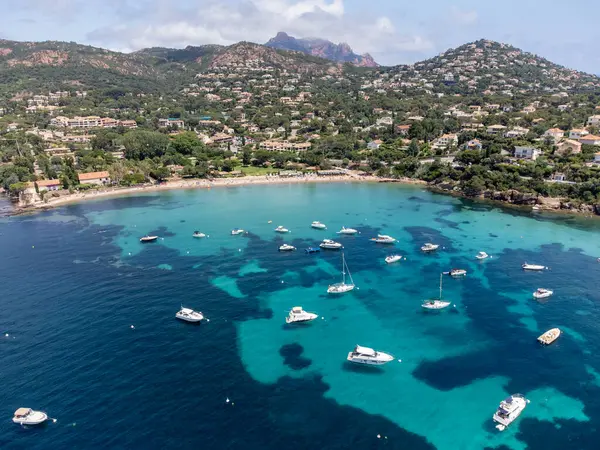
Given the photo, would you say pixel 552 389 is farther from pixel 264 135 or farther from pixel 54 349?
pixel 264 135

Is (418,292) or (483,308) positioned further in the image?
(418,292)

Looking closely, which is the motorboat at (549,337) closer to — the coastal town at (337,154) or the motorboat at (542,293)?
the motorboat at (542,293)

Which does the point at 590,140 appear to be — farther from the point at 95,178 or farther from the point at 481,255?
the point at 95,178

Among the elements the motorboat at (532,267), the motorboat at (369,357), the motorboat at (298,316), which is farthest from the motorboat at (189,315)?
the motorboat at (532,267)

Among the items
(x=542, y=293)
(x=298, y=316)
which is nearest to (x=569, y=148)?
(x=542, y=293)

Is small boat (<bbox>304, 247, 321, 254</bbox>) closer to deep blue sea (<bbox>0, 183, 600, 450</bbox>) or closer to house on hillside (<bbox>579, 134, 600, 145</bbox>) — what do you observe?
deep blue sea (<bbox>0, 183, 600, 450</bbox>)

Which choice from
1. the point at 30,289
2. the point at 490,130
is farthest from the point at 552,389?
the point at 490,130
